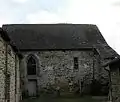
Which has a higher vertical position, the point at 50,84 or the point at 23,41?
the point at 23,41

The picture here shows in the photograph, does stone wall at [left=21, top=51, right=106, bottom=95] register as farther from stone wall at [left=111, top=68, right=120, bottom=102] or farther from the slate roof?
stone wall at [left=111, top=68, right=120, bottom=102]

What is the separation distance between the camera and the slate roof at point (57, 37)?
32.4 meters

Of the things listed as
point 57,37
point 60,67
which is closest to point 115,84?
point 60,67

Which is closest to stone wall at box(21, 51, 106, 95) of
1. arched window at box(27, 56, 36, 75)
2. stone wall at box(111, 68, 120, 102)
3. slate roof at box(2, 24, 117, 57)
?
arched window at box(27, 56, 36, 75)

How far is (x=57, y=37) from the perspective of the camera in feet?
111

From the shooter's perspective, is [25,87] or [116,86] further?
[25,87]

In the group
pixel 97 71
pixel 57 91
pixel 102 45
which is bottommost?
pixel 57 91

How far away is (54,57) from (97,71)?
4955 millimetres

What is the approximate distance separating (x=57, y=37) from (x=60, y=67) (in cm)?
372

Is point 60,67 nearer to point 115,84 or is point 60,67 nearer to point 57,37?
point 57,37

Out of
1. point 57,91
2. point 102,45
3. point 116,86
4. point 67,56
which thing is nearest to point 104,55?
point 102,45

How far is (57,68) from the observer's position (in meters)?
32.3

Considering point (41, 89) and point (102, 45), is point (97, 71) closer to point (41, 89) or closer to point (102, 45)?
point (102, 45)

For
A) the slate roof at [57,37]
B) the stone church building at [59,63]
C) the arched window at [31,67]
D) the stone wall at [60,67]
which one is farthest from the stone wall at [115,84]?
the arched window at [31,67]
